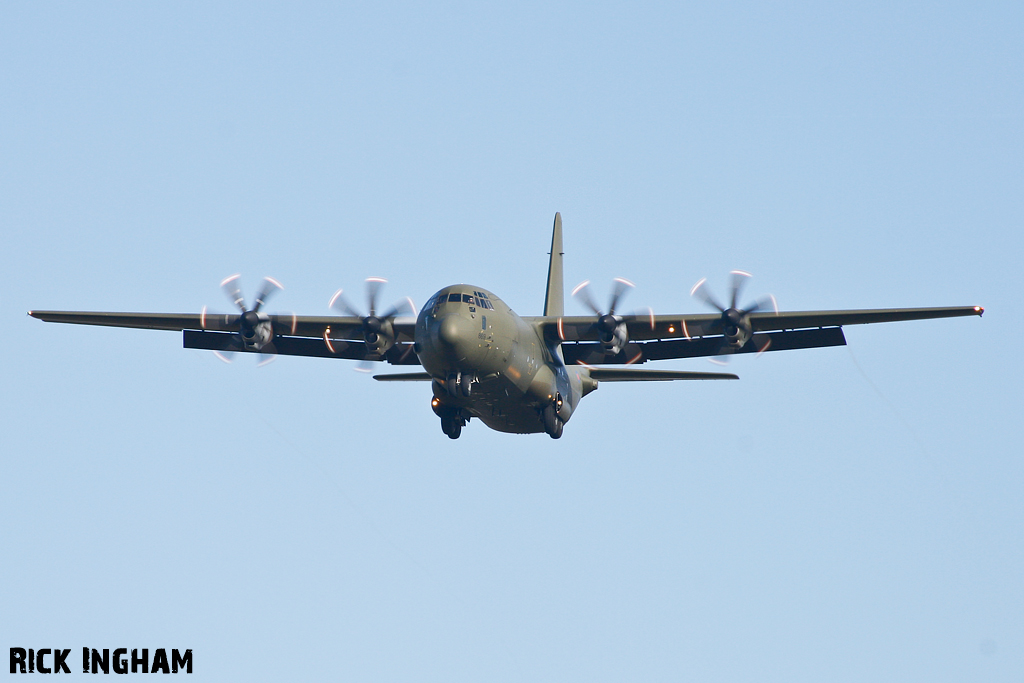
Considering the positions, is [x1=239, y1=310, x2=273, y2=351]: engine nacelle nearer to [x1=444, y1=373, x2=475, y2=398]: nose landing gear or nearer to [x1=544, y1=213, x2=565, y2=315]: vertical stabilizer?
[x1=444, y1=373, x2=475, y2=398]: nose landing gear

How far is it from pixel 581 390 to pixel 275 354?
9.49m

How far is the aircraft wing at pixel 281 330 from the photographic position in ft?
98.4

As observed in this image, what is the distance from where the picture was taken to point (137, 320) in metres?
31.5

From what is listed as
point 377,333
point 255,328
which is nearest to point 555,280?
point 377,333

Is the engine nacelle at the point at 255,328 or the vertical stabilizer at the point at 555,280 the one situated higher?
the vertical stabilizer at the point at 555,280

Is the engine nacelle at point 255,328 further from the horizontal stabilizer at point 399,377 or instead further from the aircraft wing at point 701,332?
the aircraft wing at point 701,332

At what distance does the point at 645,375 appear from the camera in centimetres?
3088

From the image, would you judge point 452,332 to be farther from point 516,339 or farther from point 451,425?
point 451,425

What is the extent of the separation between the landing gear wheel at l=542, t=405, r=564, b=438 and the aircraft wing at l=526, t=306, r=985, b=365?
2.05 metres

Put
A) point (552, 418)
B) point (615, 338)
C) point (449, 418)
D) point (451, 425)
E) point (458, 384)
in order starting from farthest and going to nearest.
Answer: point (451, 425) < point (449, 418) < point (552, 418) < point (615, 338) < point (458, 384)

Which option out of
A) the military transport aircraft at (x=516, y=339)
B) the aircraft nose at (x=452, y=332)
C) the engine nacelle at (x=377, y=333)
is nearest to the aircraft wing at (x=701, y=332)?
the military transport aircraft at (x=516, y=339)

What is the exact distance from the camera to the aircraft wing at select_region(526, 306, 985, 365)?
2820 cm

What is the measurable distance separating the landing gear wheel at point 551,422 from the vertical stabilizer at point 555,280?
28.8 ft

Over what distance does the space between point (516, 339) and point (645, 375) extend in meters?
5.55
